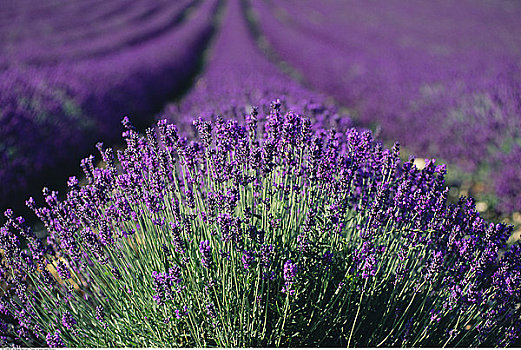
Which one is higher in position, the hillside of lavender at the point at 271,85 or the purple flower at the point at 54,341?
the hillside of lavender at the point at 271,85

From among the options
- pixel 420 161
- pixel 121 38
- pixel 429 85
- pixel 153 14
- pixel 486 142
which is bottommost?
pixel 420 161

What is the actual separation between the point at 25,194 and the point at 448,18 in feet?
76.7

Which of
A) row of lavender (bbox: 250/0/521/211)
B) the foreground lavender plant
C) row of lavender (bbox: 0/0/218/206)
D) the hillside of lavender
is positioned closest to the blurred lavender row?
the hillside of lavender

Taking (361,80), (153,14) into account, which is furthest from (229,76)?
(153,14)

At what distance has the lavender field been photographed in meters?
1.76

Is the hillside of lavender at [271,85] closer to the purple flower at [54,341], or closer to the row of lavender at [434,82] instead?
the row of lavender at [434,82]

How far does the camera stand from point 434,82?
7.45m

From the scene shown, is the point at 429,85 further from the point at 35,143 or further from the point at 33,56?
the point at 33,56

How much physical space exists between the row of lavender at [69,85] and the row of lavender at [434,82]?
4299mm

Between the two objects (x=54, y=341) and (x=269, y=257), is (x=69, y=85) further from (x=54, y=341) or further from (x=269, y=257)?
(x=269, y=257)

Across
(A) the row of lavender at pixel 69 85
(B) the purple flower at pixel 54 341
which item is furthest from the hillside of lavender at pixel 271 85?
(B) the purple flower at pixel 54 341

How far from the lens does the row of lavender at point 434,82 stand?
505cm

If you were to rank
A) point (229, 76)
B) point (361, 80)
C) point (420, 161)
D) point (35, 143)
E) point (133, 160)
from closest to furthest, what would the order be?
point (133, 160)
point (35, 143)
point (420, 161)
point (229, 76)
point (361, 80)

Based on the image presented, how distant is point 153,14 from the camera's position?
74.6 ft
